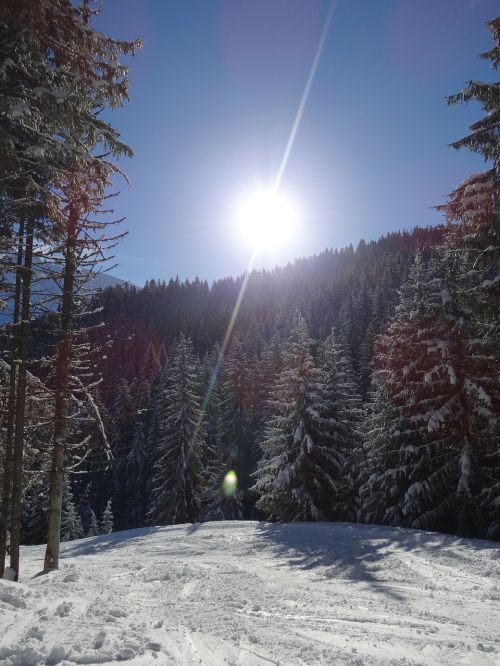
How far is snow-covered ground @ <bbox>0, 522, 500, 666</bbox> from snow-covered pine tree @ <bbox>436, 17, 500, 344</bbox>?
21.2 feet

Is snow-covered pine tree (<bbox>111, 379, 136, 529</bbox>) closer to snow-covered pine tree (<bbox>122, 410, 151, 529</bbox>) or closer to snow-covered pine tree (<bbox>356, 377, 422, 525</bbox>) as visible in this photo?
snow-covered pine tree (<bbox>122, 410, 151, 529</bbox>)

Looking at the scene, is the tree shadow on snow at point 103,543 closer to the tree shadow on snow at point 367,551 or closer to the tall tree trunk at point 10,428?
the tall tree trunk at point 10,428

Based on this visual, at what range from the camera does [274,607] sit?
7.07 metres

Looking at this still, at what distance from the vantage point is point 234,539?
15.0 metres

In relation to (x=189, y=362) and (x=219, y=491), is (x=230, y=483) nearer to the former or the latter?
(x=219, y=491)

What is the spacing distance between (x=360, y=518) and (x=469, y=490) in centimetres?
789

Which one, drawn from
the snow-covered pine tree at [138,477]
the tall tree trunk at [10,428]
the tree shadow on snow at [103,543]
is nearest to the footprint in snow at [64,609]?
the tall tree trunk at [10,428]

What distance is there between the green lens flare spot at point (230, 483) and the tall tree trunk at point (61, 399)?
87.0 ft

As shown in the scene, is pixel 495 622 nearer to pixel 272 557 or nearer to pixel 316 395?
pixel 272 557

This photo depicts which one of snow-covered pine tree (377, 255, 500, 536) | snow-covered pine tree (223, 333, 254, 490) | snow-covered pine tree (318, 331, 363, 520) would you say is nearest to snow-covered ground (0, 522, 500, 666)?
snow-covered pine tree (377, 255, 500, 536)

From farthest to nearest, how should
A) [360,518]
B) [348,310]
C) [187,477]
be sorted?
[348,310]
[187,477]
[360,518]

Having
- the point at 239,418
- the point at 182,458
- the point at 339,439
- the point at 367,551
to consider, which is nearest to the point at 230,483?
the point at 182,458

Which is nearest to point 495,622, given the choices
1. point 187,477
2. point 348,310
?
point 187,477

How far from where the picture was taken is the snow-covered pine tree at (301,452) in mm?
20781
